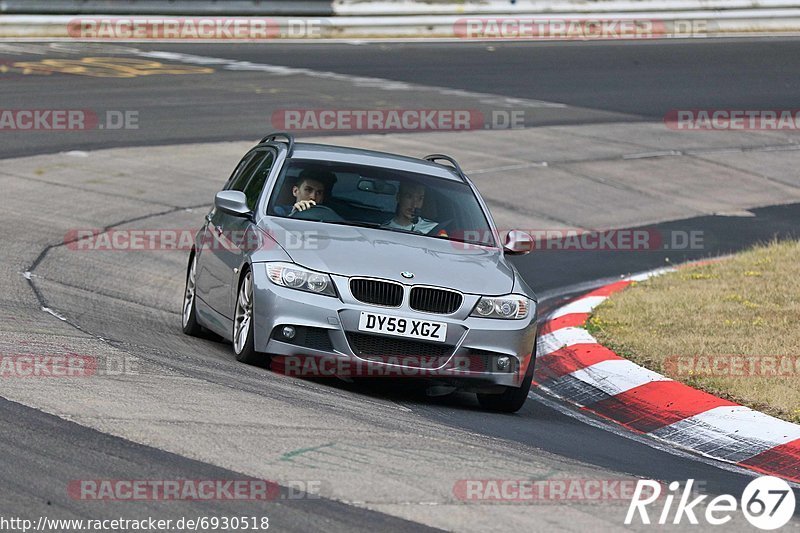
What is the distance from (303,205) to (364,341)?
5.07ft

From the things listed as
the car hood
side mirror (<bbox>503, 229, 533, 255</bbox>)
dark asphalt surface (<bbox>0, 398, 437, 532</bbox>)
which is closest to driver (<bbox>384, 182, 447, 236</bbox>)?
the car hood

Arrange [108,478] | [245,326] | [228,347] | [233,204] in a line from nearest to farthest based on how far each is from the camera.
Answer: [108,478]
[245,326]
[233,204]
[228,347]

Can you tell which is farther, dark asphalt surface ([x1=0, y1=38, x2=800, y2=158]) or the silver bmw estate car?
dark asphalt surface ([x1=0, y1=38, x2=800, y2=158])

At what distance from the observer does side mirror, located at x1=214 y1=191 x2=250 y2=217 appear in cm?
950

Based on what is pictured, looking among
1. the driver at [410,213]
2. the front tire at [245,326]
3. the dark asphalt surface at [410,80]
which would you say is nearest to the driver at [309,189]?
the driver at [410,213]

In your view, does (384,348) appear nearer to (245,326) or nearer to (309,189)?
(245,326)

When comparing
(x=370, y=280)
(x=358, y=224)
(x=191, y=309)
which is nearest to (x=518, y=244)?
(x=358, y=224)

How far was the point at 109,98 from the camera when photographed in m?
21.9

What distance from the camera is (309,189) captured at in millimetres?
9719

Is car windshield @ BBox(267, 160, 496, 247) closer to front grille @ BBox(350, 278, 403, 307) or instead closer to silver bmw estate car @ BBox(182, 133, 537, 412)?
silver bmw estate car @ BBox(182, 133, 537, 412)

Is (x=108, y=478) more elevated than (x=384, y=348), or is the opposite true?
(x=108, y=478)

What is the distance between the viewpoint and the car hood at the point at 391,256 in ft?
28.1

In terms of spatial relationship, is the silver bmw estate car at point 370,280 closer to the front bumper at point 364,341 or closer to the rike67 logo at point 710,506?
the front bumper at point 364,341

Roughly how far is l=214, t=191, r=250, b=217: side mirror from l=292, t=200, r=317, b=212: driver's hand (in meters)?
0.33
